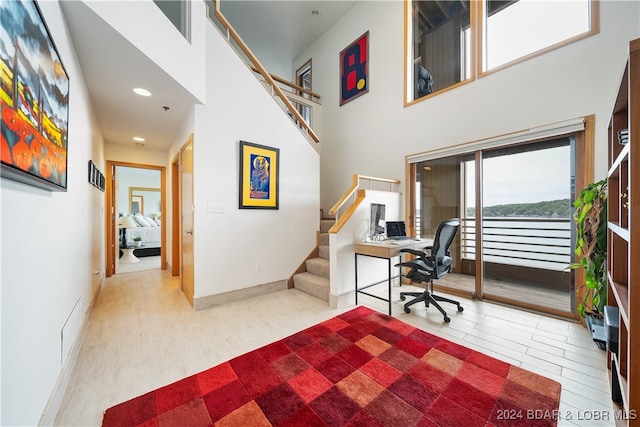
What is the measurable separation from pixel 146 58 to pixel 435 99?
357 cm

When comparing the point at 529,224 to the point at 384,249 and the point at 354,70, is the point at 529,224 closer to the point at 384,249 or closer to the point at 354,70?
the point at 384,249

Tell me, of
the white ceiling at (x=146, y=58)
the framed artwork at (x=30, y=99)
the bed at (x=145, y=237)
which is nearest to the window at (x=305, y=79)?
the white ceiling at (x=146, y=58)

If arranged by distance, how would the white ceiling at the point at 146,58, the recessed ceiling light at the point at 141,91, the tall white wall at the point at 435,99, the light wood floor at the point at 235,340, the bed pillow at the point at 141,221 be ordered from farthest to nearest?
1. the bed pillow at the point at 141,221
2. the recessed ceiling light at the point at 141,91
3. the tall white wall at the point at 435,99
4. the white ceiling at the point at 146,58
5. the light wood floor at the point at 235,340

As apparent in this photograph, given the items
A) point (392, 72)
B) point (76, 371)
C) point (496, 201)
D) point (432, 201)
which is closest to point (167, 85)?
point (76, 371)

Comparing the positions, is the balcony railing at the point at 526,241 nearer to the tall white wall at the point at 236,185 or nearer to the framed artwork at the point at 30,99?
the tall white wall at the point at 236,185

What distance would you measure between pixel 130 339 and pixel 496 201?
4.36 m

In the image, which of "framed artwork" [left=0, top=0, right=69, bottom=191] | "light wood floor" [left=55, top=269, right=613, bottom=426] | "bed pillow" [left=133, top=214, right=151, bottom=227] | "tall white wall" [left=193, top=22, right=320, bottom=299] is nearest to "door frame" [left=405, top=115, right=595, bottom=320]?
"light wood floor" [left=55, top=269, right=613, bottom=426]

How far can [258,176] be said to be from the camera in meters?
3.39

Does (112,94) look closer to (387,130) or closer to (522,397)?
(387,130)

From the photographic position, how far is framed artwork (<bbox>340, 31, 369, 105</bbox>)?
15.3 ft

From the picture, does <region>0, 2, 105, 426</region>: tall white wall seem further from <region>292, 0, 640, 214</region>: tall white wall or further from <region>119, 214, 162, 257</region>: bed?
<region>119, 214, 162, 257</region>: bed

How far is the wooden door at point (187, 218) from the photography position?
3.12 m

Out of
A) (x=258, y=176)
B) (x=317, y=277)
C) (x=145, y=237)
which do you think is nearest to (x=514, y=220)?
(x=317, y=277)

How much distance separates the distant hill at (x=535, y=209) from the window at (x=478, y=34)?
1.72 m
